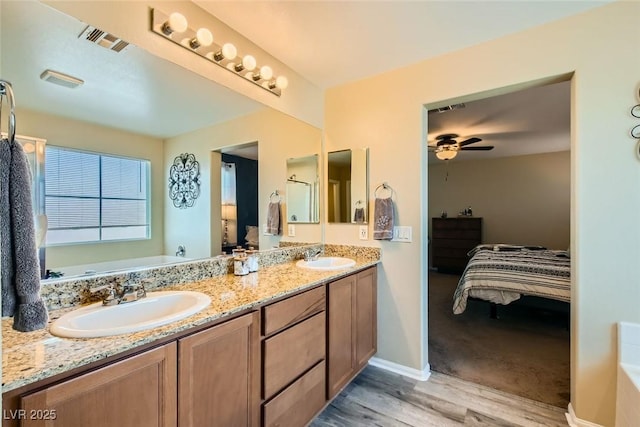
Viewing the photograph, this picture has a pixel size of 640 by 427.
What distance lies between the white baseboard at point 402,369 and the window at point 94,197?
1.95 m

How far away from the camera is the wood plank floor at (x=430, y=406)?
1.70 m

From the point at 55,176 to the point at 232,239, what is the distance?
963 mm

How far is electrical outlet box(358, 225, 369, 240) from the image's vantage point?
7.84 feet

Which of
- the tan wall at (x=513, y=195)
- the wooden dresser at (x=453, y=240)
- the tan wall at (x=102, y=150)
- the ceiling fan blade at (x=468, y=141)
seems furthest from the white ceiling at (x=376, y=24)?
the tan wall at (x=513, y=195)

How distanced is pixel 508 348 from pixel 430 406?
1.27m

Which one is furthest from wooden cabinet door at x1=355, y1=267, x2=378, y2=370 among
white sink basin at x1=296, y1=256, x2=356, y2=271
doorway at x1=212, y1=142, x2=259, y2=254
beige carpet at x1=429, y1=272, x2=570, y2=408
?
doorway at x1=212, y1=142, x2=259, y2=254

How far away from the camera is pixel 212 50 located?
1.66 metres

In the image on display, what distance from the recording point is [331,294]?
1744 millimetres

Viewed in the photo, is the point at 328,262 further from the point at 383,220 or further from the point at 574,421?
the point at 574,421

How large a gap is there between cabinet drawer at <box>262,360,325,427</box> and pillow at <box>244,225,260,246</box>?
92 centimetres

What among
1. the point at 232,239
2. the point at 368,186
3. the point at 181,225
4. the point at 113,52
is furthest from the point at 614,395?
the point at 113,52

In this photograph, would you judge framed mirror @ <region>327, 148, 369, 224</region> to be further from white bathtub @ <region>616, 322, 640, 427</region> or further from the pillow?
white bathtub @ <region>616, 322, 640, 427</region>

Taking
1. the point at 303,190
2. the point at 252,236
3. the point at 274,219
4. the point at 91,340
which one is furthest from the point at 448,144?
the point at 91,340

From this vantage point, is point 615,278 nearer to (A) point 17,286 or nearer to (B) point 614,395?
(B) point 614,395
